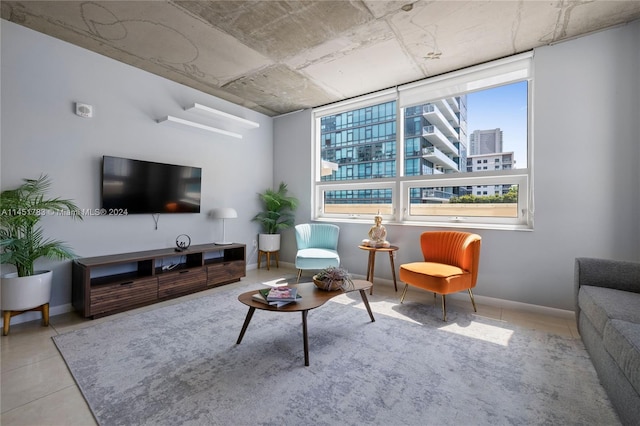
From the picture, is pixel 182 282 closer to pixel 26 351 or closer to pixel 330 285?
pixel 26 351

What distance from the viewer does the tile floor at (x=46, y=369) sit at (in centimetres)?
155

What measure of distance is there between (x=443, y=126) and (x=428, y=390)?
10.9 feet

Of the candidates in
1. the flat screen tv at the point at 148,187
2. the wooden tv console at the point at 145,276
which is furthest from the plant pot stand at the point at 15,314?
the flat screen tv at the point at 148,187

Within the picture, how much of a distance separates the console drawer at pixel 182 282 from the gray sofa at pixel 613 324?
390 cm

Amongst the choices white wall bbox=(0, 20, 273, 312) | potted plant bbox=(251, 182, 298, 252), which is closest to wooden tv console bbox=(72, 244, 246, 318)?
white wall bbox=(0, 20, 273, 312)

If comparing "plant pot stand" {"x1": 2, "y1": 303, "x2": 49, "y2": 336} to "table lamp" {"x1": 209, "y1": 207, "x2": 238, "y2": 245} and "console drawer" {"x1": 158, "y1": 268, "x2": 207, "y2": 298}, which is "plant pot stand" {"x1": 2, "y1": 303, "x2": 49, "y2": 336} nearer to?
"console drawer" {"x1": 158, "y1": 268, "x2": 207, "y2": 298}

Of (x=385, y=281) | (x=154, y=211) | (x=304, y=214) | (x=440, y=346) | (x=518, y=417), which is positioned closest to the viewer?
(x=518, y=417)

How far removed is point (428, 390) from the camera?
177cm

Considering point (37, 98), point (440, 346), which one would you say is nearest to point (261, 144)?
point (37, 98)

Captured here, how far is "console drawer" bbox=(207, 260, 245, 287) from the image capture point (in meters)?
3.93

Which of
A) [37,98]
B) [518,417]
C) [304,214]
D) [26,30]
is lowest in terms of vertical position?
[518,417]

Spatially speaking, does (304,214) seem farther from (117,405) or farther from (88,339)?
(117,405)

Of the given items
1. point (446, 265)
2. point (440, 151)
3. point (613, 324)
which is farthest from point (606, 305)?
point (440, 151)

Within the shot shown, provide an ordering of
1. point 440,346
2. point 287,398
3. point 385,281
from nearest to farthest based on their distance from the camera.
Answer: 1. point 287,398
2. point 440,346
3. point 385,281
